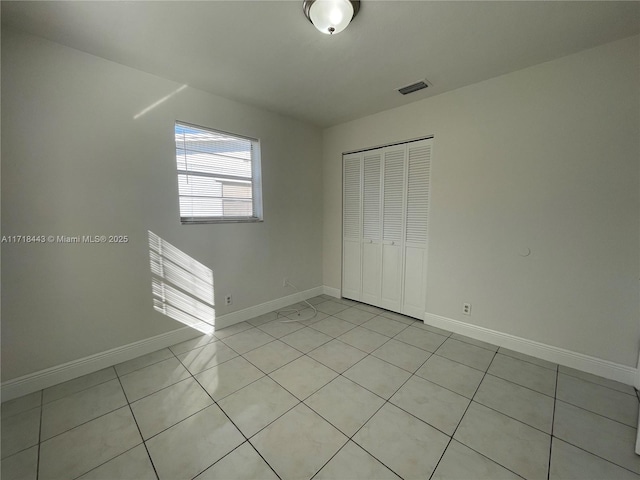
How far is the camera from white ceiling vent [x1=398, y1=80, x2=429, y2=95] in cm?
252

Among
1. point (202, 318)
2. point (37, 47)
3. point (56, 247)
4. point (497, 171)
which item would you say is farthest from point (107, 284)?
point (497, 171)

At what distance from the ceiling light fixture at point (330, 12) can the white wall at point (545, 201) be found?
1645 mm

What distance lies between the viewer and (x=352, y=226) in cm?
381

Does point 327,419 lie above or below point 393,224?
below

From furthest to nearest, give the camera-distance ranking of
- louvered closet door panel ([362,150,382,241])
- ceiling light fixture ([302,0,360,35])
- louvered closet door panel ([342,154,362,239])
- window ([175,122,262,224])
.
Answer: louvered closet door panel ([342,154,362,239]) < louvered closet door panel ([362,150,382,241]) < window ([175,122,262,224]) < ceiling light fixture ([302,0,360,35])

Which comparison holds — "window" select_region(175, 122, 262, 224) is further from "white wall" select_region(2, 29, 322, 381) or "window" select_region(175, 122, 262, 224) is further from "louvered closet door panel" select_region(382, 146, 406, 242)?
"louvered closet door panel" select_region(382, 146, 406, 242)

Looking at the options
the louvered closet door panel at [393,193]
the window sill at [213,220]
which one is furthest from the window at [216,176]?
the louvered closet door panel at [393,193]

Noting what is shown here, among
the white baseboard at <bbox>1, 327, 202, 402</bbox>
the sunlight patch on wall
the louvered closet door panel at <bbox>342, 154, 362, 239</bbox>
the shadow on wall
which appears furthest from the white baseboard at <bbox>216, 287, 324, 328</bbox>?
the sunlight patch on wall

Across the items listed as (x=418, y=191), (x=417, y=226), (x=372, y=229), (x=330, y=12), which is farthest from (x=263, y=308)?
(x=330, y=12)

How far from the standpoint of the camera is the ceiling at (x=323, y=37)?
5.25 feet

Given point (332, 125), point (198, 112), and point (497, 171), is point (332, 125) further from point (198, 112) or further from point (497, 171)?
point (497, 171)

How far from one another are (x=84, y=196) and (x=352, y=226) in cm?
297

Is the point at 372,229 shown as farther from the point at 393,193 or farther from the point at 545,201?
the point at 545,201

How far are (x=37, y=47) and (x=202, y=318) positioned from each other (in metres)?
2.58
